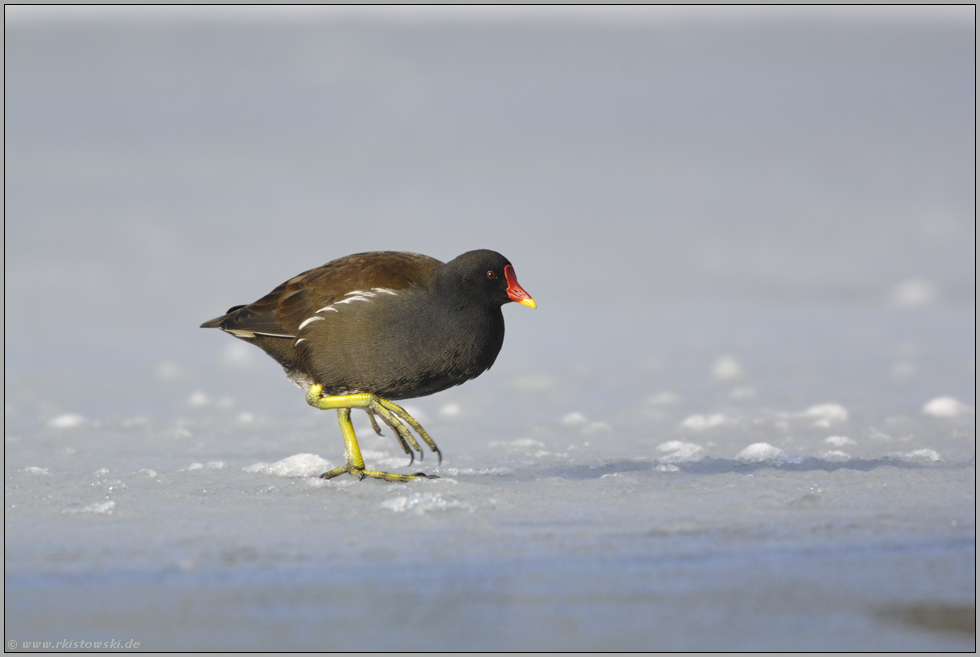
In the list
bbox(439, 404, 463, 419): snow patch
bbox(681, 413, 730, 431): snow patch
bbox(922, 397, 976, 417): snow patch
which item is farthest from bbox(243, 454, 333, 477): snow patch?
bbox(922, 397, 976, 417): snow patch

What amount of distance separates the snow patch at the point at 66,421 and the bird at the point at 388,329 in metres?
2.53

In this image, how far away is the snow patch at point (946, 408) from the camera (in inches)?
290

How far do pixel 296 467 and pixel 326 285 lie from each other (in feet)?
3.69

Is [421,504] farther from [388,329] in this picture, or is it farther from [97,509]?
[97,509]

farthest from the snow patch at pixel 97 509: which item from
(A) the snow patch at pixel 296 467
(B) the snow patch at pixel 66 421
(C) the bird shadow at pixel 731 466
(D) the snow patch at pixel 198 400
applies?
(D) the snow patch at pixel 198 400

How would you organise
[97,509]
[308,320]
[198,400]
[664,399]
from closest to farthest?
[97,509] → [308,320] → [664,399] → [198,400]

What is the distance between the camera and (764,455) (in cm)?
593

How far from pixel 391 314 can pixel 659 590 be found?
2360 mm

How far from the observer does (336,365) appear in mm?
5418

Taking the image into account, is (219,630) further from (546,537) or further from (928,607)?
(928,607)

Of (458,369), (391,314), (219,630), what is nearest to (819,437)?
(458,369)

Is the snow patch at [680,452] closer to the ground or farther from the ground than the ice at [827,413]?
closer to the ground

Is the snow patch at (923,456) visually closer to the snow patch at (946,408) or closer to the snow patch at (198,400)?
the snow patch at (946,408)

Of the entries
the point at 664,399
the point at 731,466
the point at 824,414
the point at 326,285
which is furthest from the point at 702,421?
the point at 326,285
